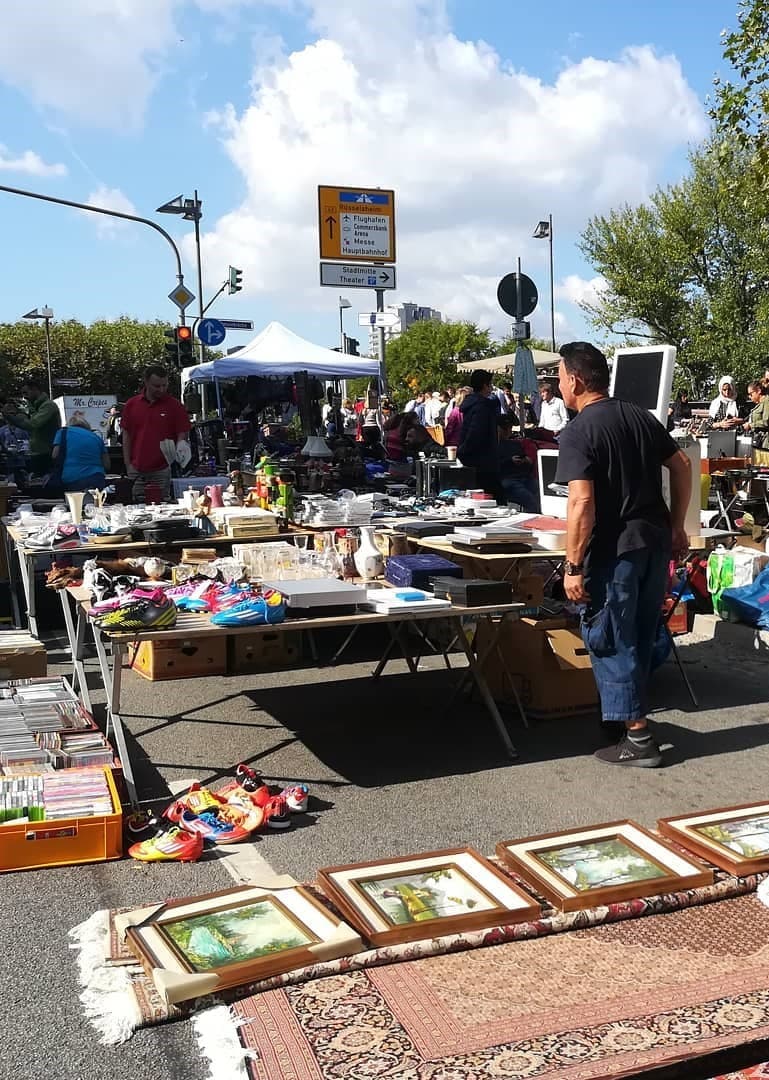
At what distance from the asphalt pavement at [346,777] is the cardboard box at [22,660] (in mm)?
392

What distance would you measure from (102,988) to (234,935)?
386mm

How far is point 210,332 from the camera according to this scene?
18531 mm

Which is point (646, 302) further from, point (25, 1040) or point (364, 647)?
point (25, 1040)

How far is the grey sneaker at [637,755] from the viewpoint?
5.07m

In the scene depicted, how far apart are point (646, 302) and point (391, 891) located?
2615cm

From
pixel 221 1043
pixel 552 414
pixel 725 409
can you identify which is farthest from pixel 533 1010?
pixel 552 414

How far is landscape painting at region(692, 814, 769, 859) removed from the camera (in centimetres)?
363

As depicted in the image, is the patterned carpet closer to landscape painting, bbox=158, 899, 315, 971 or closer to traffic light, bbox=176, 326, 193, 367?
landscape painting, bbox=158, 899, 315, 971

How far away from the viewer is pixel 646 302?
27.6 m

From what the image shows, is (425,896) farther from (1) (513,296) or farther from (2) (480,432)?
(1) (513,296)

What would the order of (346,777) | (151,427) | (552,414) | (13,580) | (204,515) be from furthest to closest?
(552,414) → (151,427) → (13,580) → (204,515) → (346,777)

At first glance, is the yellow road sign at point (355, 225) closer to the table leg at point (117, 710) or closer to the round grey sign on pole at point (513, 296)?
the round grey sign on pole at point (513, 296)

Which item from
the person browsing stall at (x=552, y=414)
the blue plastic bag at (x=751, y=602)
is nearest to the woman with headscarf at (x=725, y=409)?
the person browsing stall at (x=552, y=414)

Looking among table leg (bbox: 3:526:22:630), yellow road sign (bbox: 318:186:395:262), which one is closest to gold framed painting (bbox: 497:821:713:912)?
table leg (bbox: 3:526:22:630)
